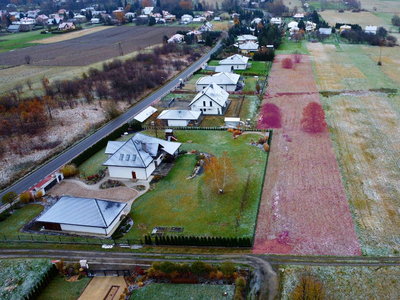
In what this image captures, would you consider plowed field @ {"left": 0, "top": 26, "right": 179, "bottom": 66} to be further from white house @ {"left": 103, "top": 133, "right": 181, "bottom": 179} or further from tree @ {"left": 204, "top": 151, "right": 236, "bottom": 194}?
tree @ {"left": 204, "top": 151, "right": 236, "bottom": 194}

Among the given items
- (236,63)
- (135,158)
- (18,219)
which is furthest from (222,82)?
(18,219)

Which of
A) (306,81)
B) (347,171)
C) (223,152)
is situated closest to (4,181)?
(223,152)

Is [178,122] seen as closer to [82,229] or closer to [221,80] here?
[221,80]

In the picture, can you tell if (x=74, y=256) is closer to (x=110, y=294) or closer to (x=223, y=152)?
(x=110, y=294)

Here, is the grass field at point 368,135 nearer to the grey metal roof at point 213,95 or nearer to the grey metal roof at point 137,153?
the grey metal roof at point 213,95

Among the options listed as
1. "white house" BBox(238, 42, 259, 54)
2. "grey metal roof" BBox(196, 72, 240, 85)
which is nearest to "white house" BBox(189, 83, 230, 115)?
"grey metal roof" BBox(196, 72, 240, 85)
